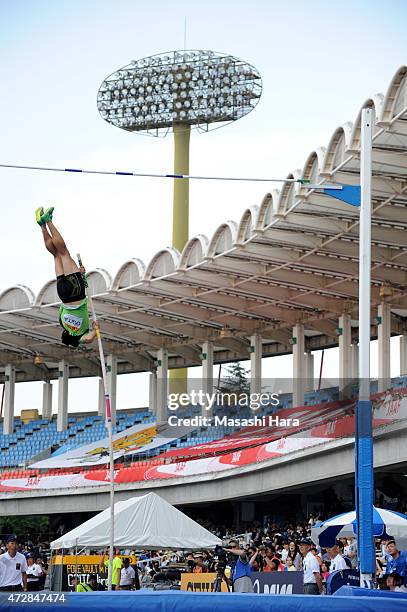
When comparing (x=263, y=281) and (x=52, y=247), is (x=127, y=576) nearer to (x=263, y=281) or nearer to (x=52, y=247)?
(x=52, y=247)

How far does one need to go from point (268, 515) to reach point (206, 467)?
535 cm

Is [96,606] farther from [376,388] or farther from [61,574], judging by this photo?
[376,388]

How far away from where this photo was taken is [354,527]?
73.7 feet

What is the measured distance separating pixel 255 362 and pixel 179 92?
21896 mm

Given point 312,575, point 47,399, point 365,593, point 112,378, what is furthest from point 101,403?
point 365,593

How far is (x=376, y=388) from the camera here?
39594mm

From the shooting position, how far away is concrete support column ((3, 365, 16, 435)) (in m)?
64.9

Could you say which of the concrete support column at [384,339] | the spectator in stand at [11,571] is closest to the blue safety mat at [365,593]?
the spectator in stand at [11,571]

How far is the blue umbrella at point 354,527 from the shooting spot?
21.0 m

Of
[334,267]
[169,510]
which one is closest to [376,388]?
[334,267]

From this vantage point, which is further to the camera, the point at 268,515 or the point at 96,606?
the point at 268,515

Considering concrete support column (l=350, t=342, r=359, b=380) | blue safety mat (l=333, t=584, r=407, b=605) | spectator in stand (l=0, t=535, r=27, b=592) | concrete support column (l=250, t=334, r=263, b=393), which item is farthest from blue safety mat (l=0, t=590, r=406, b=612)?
concrete support column (l=250, t=334, r=263, b=393)

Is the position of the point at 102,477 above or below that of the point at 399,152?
below

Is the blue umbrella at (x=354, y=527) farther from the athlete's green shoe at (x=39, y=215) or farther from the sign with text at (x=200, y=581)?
the athlete's green shoe at (x=39, y=215)
